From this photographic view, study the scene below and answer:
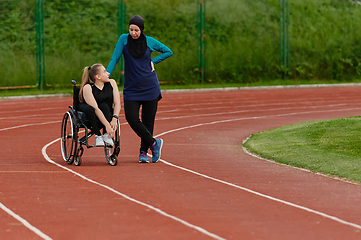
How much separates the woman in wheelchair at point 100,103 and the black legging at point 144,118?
158 mm

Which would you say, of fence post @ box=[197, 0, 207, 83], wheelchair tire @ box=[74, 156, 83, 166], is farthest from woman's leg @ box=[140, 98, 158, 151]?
fence post @ box=[197, 0, 207, 83]

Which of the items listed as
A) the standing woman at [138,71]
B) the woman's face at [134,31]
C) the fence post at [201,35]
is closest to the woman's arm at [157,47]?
the standing woman at [138,71]

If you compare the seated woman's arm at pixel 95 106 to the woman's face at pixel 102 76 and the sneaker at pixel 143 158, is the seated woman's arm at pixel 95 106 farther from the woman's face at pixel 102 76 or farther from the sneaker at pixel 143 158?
the sneaker at pixel 143 158

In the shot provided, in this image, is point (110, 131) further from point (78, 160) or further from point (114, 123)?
point (78, 160)

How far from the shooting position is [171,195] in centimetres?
794

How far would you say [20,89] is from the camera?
93.1ft

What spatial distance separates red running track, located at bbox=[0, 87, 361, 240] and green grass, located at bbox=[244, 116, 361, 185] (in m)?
0.32

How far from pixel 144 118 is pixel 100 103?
660mm

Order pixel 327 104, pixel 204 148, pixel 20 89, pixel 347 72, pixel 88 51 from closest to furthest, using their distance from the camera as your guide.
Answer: pixel 204 148, pixel 327 104, pixel 20 89, pixel 88 51, pixel 347 72

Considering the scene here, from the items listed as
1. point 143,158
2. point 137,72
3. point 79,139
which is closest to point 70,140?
point 79,139

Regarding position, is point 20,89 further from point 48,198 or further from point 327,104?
point 48,198

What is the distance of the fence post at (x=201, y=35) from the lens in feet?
110

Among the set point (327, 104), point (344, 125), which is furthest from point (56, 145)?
point (327, 104)

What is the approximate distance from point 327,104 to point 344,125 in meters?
10.4
